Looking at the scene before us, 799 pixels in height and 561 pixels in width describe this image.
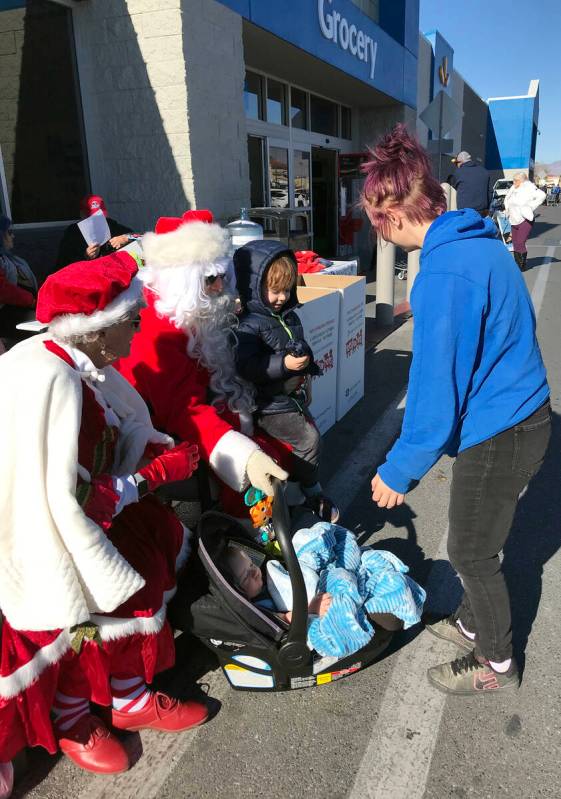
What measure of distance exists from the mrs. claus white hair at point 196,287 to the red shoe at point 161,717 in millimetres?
1325

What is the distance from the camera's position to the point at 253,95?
10547mm

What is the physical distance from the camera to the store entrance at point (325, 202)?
571 inches

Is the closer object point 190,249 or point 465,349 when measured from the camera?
point 465,349

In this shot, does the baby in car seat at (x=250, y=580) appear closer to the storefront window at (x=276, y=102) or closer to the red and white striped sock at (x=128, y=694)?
the red and white striped sock at (x=128, y=694)

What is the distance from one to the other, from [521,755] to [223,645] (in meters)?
1.07

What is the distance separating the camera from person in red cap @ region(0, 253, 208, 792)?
1.62 metres

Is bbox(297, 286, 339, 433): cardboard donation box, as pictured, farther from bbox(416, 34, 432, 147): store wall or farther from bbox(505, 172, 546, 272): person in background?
bbox(416, 34, 432, 147): store wall

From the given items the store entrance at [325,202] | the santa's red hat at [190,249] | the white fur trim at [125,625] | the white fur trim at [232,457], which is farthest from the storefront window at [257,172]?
the white fur trim at [125,625]

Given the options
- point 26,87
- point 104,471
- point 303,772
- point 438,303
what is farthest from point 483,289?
point 26,87

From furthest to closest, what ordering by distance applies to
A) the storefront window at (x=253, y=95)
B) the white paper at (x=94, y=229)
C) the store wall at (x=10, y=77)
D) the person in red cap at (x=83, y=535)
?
1. the storefront window at (x=253, y=95)
2. the store wall at (x=10, y=77)
3. the white paper at (x=94, y=229)
4. the person in red cap at (x=83, y=535)

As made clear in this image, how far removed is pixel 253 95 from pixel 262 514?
10.1m

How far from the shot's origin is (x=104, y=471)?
1.98 m

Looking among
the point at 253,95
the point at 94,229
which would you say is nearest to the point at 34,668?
the point at 94,229

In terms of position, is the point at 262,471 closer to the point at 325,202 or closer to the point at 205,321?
the point at 205,321
